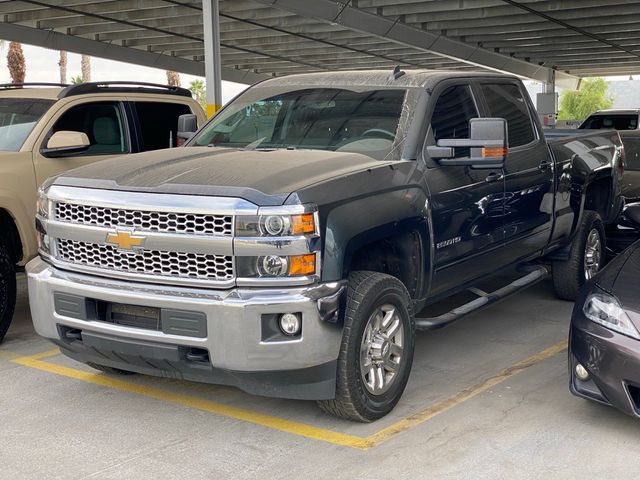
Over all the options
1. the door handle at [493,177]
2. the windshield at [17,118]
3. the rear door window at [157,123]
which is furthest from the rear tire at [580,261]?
the windshield at [17,118]

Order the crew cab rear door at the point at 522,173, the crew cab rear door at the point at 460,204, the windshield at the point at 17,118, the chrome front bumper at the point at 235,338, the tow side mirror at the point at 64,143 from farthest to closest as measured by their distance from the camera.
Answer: the windshield at the point at 17,118 < the tow side mirror at the point at 64,143 < the crew cab rear door at the point at 522,173 < the crew cab rear door at the point at 460,204 < the chrome front bumper at the point at 235,338

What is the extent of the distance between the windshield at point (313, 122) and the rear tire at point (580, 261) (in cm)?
287

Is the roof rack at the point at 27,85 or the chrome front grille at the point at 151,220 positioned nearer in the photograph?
the chrome front grille at the point at 151,220

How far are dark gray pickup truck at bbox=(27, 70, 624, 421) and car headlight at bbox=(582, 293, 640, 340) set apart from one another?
97cm

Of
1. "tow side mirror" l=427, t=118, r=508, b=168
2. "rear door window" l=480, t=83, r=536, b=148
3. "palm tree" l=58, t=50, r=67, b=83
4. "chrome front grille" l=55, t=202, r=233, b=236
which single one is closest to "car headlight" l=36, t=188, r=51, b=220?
"chrome front grille" l=55, t=202, r=233, b=236

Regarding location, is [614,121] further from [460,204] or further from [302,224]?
[302,224]

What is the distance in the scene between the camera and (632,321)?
4.36 meters

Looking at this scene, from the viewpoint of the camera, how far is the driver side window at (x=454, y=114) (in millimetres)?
5520

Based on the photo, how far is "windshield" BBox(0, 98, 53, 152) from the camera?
23.1 feet

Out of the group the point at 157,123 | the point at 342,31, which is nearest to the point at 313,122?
the point at 157,123

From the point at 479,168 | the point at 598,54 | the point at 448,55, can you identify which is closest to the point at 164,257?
the point at 479,168

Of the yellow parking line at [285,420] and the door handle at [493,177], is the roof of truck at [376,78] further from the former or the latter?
the yellow parking line at [285,420]

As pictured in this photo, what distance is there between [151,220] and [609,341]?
241cm

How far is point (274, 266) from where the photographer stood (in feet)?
13.7
